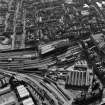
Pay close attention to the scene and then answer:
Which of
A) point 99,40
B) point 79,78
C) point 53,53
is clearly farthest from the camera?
point 99,40

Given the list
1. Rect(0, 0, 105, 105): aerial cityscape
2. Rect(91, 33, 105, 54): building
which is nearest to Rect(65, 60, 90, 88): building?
Rect(0, 0, 105, 105): aerial cityscape

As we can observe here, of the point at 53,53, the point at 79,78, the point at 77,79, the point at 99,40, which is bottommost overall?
the point at 77,79

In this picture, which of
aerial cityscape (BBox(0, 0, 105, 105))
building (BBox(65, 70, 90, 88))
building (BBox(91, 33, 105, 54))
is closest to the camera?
aerial cityscape (BBox(0, 0, 105, 105))

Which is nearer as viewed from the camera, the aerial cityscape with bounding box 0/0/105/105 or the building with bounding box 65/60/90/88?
the aerial cityscape with bounding box 0/0/105/105

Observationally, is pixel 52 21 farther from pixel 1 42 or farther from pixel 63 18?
pixel 1 42

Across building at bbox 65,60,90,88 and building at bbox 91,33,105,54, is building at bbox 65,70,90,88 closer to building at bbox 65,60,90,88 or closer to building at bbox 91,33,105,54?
building at bbox 65,60,90,88

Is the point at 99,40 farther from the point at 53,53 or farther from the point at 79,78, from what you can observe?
the point at 79,78

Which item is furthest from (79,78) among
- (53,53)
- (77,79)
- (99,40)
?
(99,40)

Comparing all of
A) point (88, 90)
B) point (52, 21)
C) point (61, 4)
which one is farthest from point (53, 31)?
point (88, 90)

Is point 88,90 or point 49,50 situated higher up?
point 49,50
